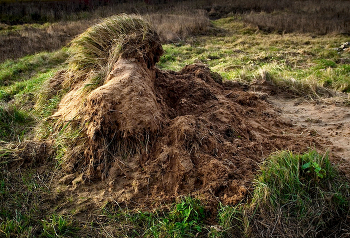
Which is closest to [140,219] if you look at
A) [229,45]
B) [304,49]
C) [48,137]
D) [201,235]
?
[201,235]

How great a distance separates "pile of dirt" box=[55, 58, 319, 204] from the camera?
2.69 m

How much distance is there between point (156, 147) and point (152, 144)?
0.06 m

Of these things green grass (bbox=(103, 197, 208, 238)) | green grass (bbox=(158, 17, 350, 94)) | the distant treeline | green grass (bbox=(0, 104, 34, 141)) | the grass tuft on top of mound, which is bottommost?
green grass (bbox=(103, 197, 208, 238))

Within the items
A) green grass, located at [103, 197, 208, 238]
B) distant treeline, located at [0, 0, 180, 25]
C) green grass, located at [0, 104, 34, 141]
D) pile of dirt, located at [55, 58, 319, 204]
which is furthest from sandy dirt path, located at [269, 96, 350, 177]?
distant treeline, located at [0, 0, 180, 25]

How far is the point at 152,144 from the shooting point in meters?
3.00

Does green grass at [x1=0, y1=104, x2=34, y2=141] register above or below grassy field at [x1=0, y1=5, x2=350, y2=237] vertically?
above

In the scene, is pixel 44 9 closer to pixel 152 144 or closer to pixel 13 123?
pixel 13 123

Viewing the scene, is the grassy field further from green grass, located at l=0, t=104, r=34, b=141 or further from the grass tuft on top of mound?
the grass tuft on top of mound

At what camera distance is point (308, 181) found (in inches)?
98.1

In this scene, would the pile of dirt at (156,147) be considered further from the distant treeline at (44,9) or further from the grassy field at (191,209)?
the distant treeline at (44,9)

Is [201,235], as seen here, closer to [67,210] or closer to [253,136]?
[67,210]

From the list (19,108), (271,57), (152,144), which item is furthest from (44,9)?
(152,144)

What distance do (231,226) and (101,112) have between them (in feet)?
5.57

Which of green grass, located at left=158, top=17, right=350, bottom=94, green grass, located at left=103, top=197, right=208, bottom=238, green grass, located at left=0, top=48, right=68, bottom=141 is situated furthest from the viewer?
green grass, located at left=158, top=17, right=350, bottom=94
